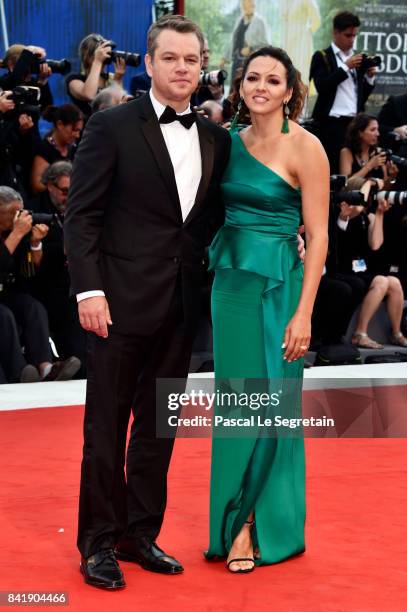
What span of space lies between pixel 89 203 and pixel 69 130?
401 cm

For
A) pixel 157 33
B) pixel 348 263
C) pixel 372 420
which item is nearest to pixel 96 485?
pixel 157 33

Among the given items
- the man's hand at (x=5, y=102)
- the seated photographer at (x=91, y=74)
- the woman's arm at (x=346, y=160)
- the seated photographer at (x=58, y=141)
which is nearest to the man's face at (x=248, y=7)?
the woman's arm at (x=346, y=160)

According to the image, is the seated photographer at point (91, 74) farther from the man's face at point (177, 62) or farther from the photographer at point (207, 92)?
the man's face at point (177, 62)

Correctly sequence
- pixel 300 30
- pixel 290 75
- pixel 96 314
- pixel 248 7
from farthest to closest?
pixel 300 30
pixel 248 7
pixel 290 75
pixel 96 314

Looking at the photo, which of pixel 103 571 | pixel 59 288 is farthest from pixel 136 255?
pixel 59 288

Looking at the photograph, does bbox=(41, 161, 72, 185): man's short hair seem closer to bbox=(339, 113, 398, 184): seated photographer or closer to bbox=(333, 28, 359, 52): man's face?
bbox=(339, 113, 398, 184): seated photographer

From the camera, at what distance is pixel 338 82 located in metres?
7.89

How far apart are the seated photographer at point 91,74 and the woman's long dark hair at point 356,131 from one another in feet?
5.20

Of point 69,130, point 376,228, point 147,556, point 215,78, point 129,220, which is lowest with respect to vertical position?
point 376,228

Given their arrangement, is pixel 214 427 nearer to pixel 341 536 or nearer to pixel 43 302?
A: pixel 341 536

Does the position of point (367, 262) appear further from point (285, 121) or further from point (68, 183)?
point (285, 121)

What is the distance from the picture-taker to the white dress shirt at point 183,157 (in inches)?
121

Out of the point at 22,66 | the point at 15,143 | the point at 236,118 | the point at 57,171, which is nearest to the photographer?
the point at 236,118

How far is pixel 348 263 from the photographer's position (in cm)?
760
